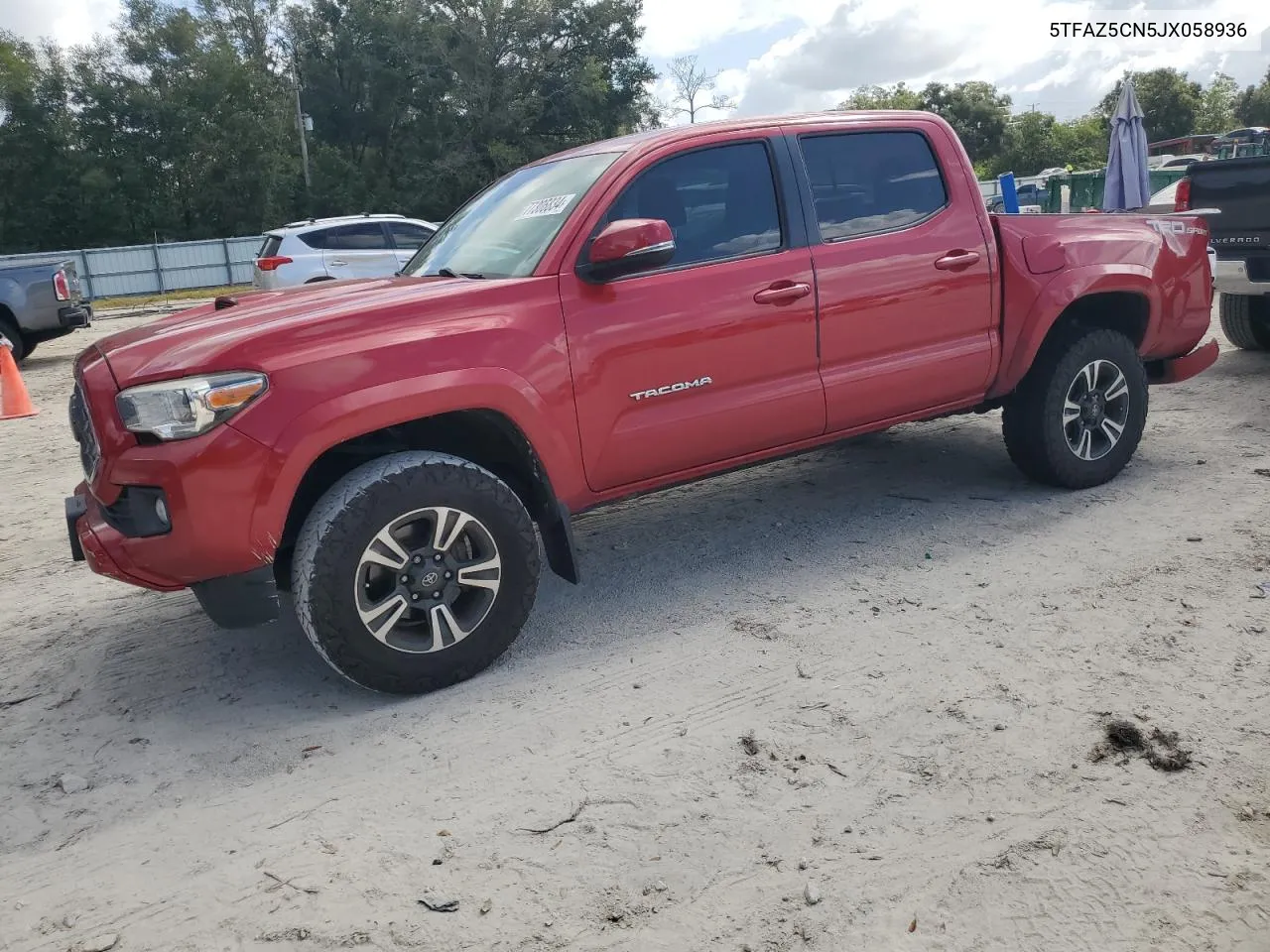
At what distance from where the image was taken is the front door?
13.0 feet

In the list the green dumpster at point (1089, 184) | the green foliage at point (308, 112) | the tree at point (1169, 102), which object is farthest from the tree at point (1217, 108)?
the green dumpster at point (1089, 184)

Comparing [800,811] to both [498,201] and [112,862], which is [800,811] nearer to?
[112,862]

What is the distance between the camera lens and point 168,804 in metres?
3.12

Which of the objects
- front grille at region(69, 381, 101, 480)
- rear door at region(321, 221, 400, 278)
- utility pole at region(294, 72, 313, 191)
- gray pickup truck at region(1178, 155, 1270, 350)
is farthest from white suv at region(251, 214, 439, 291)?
utility pole at region(294, 72, 313, 191)

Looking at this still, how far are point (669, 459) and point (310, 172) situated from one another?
49.5 m

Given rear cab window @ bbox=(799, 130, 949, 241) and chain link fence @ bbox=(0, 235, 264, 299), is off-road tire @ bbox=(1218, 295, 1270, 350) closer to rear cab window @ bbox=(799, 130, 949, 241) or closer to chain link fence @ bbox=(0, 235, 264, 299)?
rear cab window @ bbox=(799, 130, 949, 241)

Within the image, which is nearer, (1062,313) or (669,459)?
(669,459)

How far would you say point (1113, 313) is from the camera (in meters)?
5.52

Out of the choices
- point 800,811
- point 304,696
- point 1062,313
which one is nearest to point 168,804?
point 304,696

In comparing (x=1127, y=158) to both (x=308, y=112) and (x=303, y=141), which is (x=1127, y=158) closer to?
(x=303, y=141)

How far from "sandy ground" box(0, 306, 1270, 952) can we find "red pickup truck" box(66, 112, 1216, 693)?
45cm

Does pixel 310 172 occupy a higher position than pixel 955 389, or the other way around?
pixel 310 172

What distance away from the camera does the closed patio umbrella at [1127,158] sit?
12.9 m

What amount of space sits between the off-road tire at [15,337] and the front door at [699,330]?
11002mm
